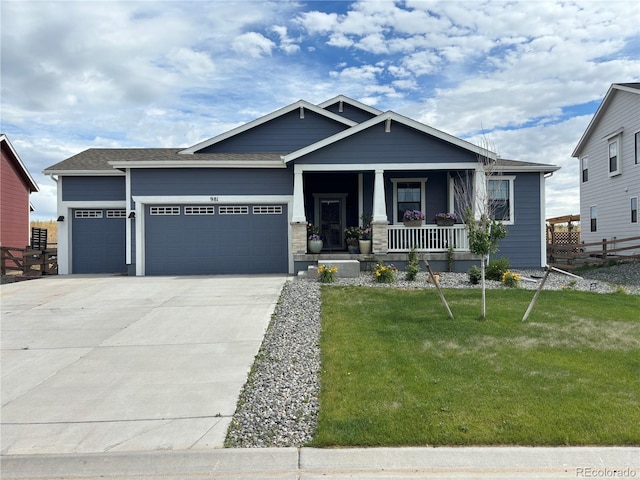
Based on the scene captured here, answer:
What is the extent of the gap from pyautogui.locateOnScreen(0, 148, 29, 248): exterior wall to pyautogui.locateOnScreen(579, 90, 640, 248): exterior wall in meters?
28.6

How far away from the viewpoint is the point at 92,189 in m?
16.0

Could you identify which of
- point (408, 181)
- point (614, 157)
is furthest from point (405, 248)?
point (614, 157)

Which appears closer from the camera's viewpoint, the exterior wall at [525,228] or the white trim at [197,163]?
the white trim at [197,163]

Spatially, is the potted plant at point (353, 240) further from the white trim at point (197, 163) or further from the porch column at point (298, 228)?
the white trim at point (197, 163)

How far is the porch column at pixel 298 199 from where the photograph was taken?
45.5 ft

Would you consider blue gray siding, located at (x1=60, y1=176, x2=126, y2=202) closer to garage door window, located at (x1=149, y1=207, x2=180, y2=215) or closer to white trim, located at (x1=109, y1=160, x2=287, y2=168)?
white trim, located at (x1=109, y1=160, x2=287, y2=168)

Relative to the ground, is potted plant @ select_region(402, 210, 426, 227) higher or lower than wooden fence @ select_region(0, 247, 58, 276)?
higher

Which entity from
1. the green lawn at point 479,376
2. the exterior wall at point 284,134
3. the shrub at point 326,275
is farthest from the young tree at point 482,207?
the exterior wall at point 284,134

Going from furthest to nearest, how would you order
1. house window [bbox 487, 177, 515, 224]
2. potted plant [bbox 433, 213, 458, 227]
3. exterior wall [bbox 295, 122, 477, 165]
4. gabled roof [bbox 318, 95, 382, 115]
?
1. gabled roof [bbox 318, 95, 382, 115]
2. house window [bbox 487, 177, 515, 224]
3. exterior wall [bbox 295, 122, 477, 165]
4. potted plant [bbox 433, 213, 458, 227]

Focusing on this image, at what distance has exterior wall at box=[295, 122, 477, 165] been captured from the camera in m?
14.2

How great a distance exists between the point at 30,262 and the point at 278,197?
30.0 ft

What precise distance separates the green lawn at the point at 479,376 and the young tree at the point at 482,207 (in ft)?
3.68

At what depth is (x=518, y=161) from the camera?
16.4 metres

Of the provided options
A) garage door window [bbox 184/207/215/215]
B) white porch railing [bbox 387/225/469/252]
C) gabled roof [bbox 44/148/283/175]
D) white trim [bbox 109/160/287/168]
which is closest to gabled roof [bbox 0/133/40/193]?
gabled roof [bbox 44/148/283/175]
